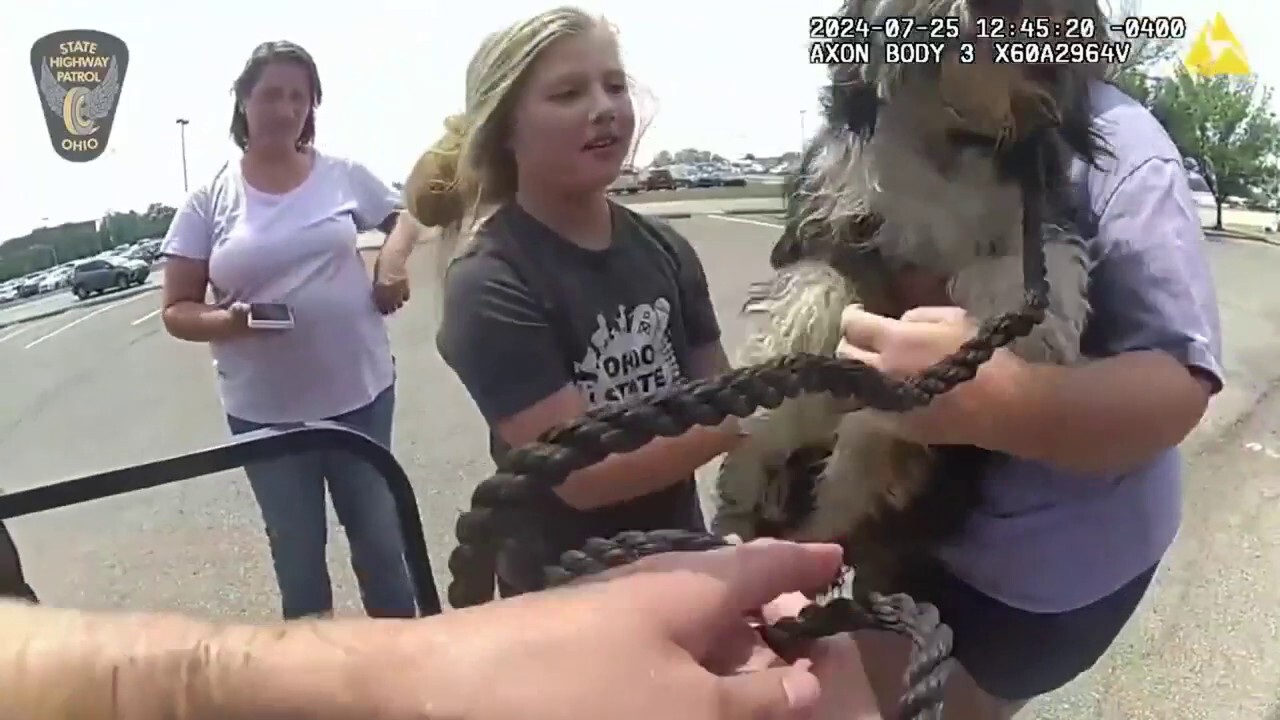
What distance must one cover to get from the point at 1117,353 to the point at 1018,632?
0.36 metres

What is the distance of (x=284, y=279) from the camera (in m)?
1.91

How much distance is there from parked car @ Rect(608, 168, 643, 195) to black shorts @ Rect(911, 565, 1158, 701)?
0.63 m

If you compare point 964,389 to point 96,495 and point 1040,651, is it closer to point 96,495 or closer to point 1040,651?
point 1040,651

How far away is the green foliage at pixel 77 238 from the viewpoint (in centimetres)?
190

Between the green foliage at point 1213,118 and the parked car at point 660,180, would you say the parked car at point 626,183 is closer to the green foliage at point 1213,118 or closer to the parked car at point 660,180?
the parked car at point 660,180

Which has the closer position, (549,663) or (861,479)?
(549,663)

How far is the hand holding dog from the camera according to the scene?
3.16ft

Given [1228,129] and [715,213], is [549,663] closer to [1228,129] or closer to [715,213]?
[715,213]

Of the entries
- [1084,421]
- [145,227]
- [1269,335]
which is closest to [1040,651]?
[1084,421]

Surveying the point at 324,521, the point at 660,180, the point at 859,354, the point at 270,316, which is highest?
the point at 660,180

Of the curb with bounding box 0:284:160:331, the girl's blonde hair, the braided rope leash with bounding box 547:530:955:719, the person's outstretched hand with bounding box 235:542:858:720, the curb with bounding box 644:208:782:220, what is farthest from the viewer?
the curb with bounding box 0:284:160:331

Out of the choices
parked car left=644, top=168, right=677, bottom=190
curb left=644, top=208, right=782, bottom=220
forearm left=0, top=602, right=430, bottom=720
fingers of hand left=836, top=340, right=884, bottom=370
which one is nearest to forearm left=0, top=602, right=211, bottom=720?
forearm left=0, top=602, right=430, bottom=720

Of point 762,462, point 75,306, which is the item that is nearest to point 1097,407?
point 762,462

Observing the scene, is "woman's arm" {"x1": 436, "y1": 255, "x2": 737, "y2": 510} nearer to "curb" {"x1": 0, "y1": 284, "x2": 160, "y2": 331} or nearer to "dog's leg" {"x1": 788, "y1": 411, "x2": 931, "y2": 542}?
"dog's leg" {"x1": 788, "y1": 411, "x2": 931, "y2": 542}
